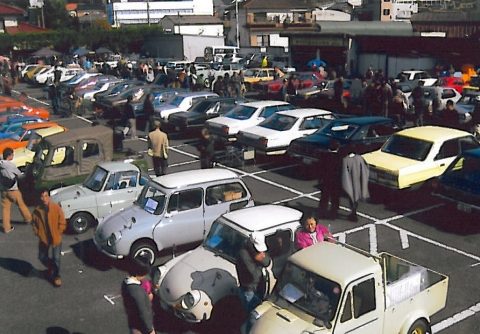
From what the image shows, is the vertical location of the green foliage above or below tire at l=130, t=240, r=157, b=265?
above

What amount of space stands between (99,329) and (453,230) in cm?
730

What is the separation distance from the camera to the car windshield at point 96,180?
12062mm

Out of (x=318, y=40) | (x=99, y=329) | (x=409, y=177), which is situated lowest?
(x=99, y=329)

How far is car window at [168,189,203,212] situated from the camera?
10195 mm

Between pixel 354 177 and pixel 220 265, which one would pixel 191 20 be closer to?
pixel 354 177

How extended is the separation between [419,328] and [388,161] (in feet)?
20.8

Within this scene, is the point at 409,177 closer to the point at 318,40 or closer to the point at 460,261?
the point at 460,261

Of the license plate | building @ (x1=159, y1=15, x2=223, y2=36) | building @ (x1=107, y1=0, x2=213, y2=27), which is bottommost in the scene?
the license plate

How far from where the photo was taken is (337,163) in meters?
11.9

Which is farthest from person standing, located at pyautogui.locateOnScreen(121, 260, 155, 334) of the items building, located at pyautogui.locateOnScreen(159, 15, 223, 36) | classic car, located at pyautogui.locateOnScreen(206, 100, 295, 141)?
building, located at pyautogui.locateOnScreen(159, 15, 223, 36)

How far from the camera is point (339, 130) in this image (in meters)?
15.4

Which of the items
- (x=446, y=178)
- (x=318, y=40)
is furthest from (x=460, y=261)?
(x=318, y=40)

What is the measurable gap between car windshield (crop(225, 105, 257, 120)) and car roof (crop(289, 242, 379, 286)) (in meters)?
11.7

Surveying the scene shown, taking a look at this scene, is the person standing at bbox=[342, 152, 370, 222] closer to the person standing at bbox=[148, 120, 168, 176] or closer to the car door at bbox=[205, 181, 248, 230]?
the car door at bbox=[205, 181, 248, 230]
